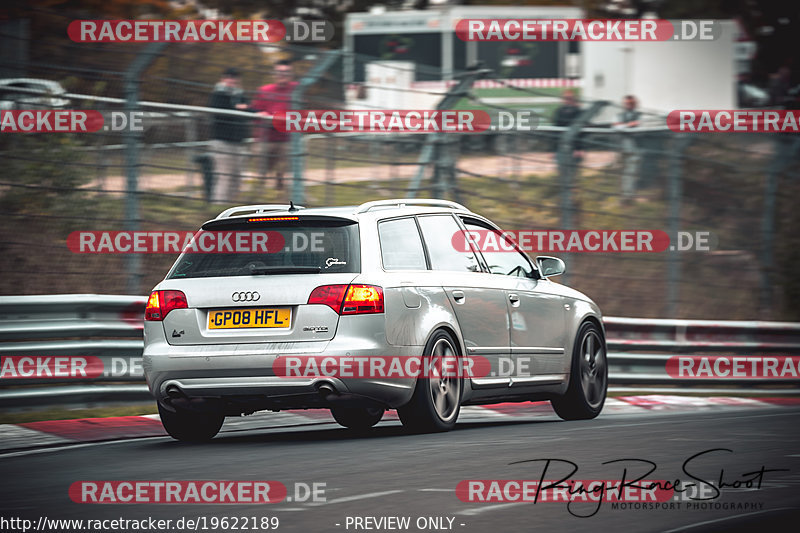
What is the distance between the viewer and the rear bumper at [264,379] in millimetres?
9203

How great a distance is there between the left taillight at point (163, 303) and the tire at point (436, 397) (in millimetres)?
1644

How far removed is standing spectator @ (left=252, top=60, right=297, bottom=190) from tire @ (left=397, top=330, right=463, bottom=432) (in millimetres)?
4162

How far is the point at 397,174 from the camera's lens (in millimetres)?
15117

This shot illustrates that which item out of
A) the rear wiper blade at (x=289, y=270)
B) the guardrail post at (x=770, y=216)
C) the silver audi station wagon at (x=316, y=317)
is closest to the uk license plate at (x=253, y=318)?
the silver audi station wagon at (x=316, y=317)

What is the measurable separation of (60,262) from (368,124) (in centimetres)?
363

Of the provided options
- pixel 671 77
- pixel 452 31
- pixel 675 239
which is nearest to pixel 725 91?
pixel 671 77

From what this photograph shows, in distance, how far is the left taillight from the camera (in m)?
9.53

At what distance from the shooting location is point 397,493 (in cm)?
716

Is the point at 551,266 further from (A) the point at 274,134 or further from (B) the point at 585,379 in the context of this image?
(A) the point at 274,134

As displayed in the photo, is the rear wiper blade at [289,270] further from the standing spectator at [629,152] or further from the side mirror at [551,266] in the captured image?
the standing spectator at [629,152]

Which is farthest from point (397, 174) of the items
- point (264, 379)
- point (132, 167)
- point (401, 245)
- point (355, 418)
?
point (264, 379)

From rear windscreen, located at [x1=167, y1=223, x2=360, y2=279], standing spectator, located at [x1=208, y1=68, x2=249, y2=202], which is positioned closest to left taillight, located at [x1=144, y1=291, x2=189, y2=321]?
rear windscreen, located at [x1=167, y1=223, x2=360, y2=279]

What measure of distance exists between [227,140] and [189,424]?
13.5 feet

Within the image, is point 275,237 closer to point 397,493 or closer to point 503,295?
point 503,295
